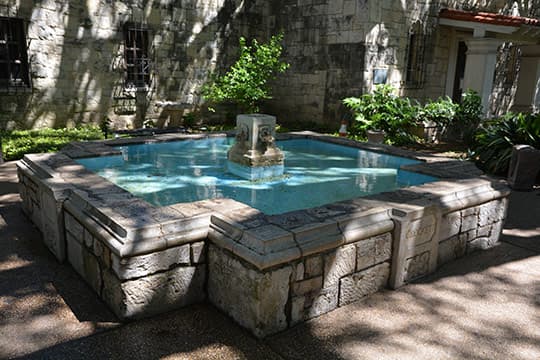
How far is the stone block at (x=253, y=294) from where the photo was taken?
2.85 metres

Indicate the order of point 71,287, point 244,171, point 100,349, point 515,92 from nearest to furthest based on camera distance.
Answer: point 100,349 < point 71,287 < point 244,171 < point 515,92

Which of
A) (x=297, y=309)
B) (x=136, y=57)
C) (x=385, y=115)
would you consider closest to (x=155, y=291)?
(x=297, y=309)

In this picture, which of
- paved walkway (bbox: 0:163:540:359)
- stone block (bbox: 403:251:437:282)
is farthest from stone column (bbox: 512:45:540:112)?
stone block (bbox: 403:251:437:282)

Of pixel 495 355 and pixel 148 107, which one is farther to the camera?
pixel 148 107

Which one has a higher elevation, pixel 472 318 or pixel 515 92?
pixel 515 92

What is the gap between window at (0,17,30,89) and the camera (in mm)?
9242

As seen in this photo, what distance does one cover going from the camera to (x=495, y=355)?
9.18ft

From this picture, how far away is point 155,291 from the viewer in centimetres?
310

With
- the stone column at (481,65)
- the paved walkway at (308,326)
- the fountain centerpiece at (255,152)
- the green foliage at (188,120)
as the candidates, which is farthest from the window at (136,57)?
the stone column at (481,65)

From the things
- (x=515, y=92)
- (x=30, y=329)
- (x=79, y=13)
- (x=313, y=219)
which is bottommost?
(x=30, y=329)

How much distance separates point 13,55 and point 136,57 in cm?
269

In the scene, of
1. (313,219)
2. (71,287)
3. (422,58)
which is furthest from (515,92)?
(71,287)

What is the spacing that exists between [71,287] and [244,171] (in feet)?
9.54

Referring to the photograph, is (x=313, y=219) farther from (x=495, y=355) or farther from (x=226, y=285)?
(x=495, y=355)
